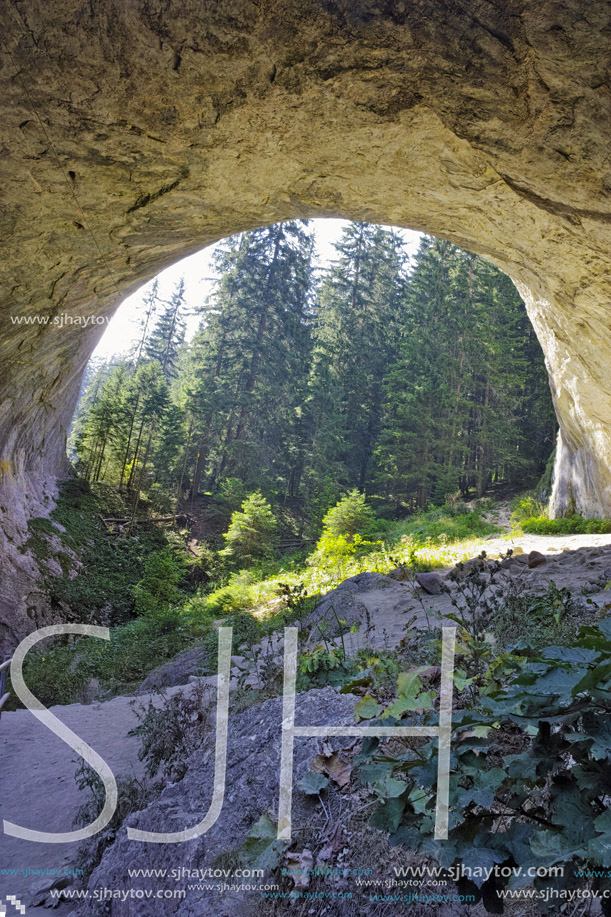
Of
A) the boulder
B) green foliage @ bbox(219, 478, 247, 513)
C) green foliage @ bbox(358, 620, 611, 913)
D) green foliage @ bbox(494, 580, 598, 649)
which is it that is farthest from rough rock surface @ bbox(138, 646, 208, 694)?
green foliage @ bbox(219, 478, 247, 513)

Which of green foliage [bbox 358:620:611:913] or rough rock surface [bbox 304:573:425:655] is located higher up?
green foliage [bbox 358:620:611:913]

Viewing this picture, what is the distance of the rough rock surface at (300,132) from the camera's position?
13.3 feet

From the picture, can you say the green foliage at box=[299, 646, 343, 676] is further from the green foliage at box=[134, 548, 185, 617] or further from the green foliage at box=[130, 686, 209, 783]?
the green foliage at box=[134, 548, 185, 617]

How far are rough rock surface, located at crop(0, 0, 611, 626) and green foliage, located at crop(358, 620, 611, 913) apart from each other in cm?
482

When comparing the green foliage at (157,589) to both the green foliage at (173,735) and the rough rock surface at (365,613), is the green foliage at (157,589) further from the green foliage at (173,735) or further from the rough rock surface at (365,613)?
the green foliage at (173,735)

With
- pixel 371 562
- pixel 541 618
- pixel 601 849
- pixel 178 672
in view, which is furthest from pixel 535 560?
pixel 601 849

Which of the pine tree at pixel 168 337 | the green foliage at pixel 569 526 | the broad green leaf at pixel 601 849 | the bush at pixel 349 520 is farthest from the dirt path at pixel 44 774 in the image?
the pine tree at pixel 168 337

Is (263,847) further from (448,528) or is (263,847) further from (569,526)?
→ (448,528)

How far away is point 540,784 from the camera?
4.02 feet

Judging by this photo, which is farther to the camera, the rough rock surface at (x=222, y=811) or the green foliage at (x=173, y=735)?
the green foliage at (x=173, y=735)

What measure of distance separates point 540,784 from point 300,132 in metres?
5.71

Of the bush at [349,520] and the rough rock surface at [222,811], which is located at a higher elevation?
the bush at [349,520]

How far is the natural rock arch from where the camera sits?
406 centimetres

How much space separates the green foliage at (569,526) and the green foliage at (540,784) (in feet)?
32.7
